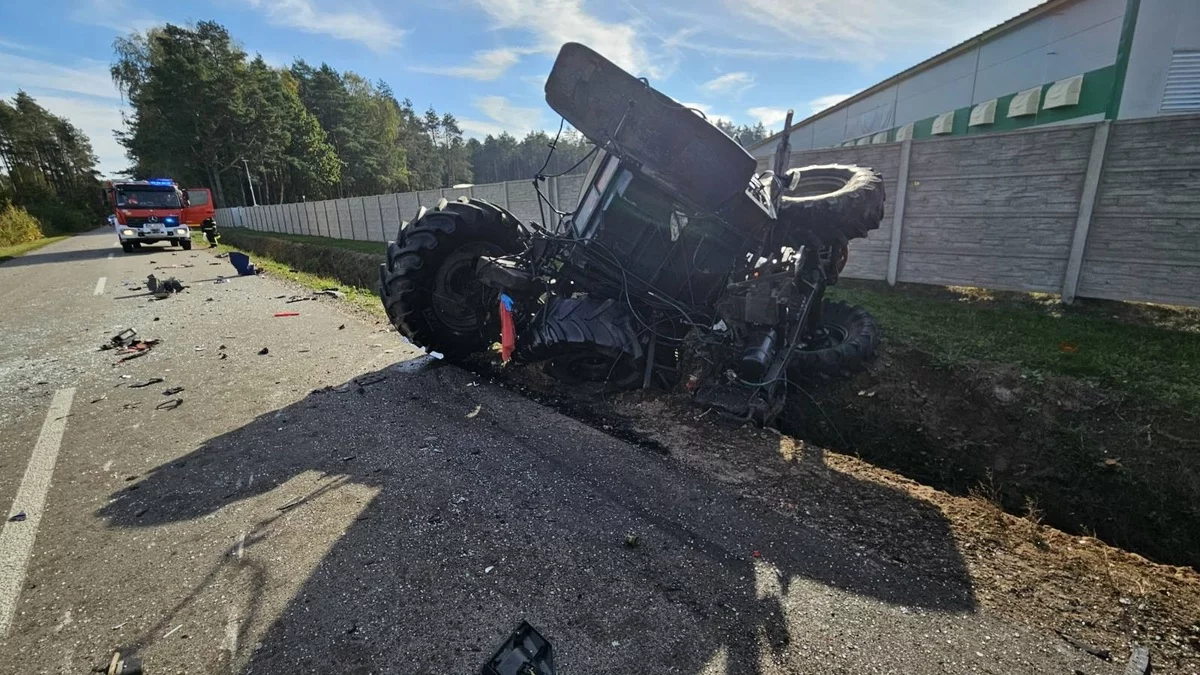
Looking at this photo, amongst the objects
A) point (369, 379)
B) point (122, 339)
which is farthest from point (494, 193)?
point (369, 379)

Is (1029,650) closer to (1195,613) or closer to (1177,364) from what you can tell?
(1195,613)

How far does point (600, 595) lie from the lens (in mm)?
1970

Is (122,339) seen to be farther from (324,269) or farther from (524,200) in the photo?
(324,269)

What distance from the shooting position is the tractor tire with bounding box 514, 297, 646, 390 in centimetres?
375

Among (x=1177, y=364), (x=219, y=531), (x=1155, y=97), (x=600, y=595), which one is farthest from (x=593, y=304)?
(x=1155, y=97)

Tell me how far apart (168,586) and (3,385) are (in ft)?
15.6

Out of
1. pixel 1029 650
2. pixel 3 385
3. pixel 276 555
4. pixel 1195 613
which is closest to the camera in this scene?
→ pixel 1029 650

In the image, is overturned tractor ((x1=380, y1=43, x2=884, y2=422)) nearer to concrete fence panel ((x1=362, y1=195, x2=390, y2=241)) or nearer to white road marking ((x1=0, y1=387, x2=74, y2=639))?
white road marking ((x1=0, y1=387, x2=74, y2=639))

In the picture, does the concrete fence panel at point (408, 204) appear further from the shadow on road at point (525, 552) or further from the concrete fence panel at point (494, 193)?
the shadow on road at point (525, 552)

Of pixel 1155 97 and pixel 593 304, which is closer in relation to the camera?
pixel 593 304

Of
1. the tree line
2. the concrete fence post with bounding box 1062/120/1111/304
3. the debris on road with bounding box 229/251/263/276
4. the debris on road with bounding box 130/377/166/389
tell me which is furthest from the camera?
the tree line

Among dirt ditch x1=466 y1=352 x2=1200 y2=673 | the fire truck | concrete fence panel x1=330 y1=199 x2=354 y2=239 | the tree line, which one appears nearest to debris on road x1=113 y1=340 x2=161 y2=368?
dirt ditch x1=466 y1=352 x2=1200 y2=673

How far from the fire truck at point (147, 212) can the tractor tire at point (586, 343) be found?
2252 cm

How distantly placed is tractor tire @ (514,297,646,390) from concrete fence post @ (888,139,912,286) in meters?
5.15
